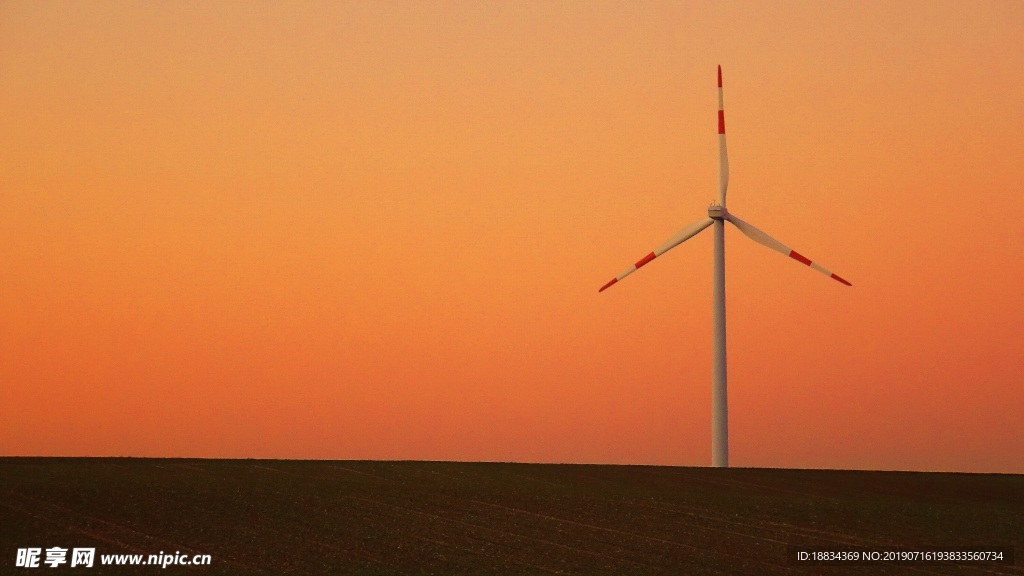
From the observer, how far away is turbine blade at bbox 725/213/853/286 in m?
73.1

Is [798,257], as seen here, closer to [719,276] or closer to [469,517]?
[719,276]

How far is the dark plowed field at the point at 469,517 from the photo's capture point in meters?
45.9

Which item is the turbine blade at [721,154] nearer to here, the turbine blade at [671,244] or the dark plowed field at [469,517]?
the turbine blade at [671,244]

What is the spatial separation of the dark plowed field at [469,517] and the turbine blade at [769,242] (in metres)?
11.3

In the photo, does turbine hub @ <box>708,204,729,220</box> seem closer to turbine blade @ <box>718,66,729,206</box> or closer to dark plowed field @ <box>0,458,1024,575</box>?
turbine blade @ <box>718,66,729,206</box>

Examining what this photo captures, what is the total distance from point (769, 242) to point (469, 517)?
29557mm

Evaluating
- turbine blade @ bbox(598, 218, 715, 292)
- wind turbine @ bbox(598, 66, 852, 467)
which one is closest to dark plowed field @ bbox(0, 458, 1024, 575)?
wind turbine @ bbox(598, 66, 852, 467)

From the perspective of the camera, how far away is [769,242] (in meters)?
75.2

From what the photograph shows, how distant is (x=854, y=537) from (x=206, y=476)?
29.7 m

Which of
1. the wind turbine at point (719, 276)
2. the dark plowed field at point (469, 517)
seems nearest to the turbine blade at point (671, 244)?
the wind turbine at point (719, 276)

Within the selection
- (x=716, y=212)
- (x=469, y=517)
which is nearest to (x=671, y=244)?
(x=716, y=212)

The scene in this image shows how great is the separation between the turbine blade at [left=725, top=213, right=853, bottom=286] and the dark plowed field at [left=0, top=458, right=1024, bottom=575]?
11.3 metres

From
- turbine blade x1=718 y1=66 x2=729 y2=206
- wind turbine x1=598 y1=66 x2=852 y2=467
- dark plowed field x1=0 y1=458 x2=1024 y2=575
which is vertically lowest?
dark plowed field x1=0 y1=458 x2=1024 y2=575

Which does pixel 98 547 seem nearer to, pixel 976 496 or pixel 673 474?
pixel 673 474
